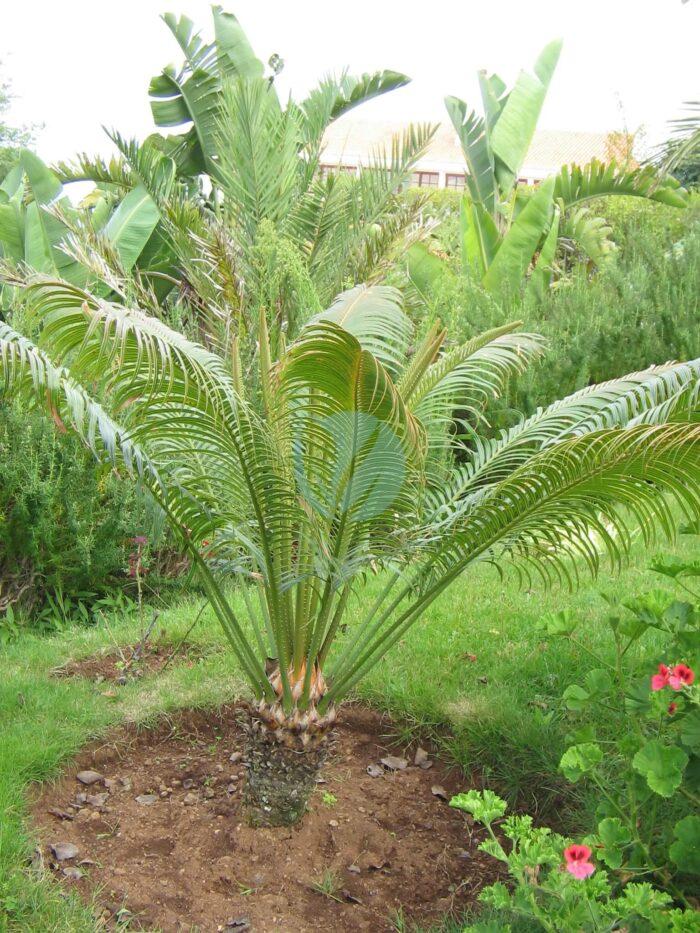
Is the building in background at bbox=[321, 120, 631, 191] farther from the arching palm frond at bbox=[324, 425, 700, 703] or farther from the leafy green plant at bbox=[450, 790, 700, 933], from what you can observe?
the leafy green plant at bbox=[450, 790, 700, 933]

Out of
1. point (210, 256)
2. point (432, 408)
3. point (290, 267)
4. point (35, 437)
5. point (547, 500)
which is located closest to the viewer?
point (547, 500)

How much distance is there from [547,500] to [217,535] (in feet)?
3.87

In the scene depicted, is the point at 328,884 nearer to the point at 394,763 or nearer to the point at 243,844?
the point at 243,844

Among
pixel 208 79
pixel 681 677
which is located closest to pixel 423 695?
pixel 681 677

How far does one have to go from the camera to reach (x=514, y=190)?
36.7ft

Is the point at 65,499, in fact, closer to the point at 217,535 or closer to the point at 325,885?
the point at 217,535

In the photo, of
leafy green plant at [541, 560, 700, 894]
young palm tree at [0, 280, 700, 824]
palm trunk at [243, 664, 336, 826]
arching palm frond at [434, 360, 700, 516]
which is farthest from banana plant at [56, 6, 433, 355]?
leafy green plant at [541, 560, 700, 894]

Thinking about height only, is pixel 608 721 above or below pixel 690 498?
below

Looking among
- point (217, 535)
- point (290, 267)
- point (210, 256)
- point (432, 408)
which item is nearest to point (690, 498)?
point (432, 408)

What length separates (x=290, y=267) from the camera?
355cm

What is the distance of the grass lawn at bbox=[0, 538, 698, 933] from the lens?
9.92 ft

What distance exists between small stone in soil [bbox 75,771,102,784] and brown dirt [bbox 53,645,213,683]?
847 millimetres

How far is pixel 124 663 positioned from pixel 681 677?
2949mm

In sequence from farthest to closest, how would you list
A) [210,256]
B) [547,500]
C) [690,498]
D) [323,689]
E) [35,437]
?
[35,437] < [210,256] < [323,689] < [547,500] < [690,498]
